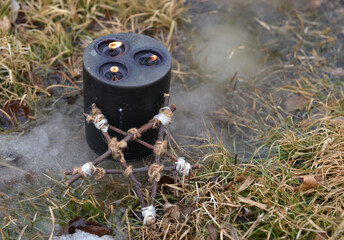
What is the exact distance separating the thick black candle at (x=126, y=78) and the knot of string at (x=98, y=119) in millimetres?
39

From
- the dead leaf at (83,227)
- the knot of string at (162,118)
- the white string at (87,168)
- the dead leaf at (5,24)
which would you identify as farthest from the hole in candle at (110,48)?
the dead leaf at (5,24)

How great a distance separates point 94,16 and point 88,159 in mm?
1502

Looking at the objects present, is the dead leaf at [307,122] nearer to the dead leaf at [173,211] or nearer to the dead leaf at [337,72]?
the dead leaf at [337,72]

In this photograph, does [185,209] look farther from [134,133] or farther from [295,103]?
[295,103]

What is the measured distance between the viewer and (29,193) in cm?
248

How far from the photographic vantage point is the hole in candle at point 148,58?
7.84 ft

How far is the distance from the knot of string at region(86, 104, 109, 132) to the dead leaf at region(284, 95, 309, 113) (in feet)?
5.11

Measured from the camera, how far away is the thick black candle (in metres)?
2.24

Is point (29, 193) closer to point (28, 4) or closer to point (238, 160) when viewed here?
point (238, 160)

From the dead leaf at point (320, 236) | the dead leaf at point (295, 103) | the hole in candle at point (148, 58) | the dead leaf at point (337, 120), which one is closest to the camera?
the dead leaf at point (320, 236)

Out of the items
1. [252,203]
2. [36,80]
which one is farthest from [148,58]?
[36,80]

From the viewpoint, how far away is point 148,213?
7.27ft

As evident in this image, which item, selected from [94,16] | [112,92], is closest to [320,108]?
[112,92]

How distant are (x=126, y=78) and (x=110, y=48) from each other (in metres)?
0.29
